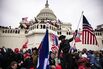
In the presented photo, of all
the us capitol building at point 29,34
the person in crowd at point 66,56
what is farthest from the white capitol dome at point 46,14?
the person in crowd at point 66,56

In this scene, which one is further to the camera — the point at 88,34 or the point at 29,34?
the point at 29,34

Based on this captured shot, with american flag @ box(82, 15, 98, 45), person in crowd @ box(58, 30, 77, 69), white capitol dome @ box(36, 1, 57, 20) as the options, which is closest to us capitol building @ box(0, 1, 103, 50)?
white capitol dome @ box(36, 1, 57, 20)

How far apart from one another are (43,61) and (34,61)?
2046 millimetres

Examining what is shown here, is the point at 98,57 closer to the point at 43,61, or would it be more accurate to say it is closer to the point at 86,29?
the point at 86,29

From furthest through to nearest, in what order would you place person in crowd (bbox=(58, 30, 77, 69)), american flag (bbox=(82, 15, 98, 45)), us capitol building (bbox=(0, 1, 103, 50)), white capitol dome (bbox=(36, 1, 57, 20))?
white capitol dome (bbox=(36, 1, 57, 20))
us capitol building (bbox=(0, 1, 103, 50))
american flag (bbox=(82, 15, 98, 45))
person in crowd (bbox=(58, 30, 77, 69))

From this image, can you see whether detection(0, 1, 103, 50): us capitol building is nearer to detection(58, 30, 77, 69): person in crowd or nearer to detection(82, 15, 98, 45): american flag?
detection(82, 15, 98, 45): american flag

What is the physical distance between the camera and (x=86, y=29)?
7.59m

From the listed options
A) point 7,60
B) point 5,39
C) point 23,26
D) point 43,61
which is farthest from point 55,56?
point 23,26

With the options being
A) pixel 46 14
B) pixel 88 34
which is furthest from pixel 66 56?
pixel 46 14

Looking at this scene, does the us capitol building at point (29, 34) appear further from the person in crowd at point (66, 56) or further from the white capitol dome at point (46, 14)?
the person in crowd at point (66, 56)

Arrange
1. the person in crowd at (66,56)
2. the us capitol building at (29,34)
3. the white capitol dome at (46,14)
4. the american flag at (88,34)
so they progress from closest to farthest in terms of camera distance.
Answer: the person in crowd at (66,56) → the american flag at (88,34) → the us capitol building at (29,34) → the white capitol dome at (46,14)

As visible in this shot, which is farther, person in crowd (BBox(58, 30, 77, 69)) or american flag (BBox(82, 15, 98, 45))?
american flag (BBox(82, 15, 98, 45))

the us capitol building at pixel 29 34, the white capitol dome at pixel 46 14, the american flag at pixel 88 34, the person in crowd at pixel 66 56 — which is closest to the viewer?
the person in crowd at pixel 66 56

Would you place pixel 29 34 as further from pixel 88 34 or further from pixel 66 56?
pixel 66 56
